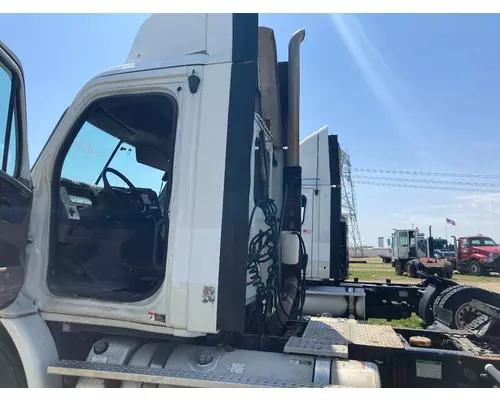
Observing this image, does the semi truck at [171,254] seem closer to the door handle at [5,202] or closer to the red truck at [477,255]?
the door handle at [5,202]

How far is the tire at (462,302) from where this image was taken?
11.4 feet

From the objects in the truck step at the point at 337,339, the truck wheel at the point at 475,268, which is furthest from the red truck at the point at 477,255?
the truck step at the point at 337,339

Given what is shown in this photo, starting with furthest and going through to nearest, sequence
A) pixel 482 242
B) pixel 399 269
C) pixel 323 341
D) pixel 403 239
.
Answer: pixel 403 239 < pixel 399 269 < pixel 482 242 < pixel 323 341

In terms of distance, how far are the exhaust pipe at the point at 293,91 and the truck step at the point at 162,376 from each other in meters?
2.04

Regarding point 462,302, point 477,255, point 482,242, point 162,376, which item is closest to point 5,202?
point 162,376

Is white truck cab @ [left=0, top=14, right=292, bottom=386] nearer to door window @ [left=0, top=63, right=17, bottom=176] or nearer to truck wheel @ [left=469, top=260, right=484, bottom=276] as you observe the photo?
door window @ [left=0, top=63, right=17, bottom=176]

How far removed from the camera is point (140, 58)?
2689 millimetres

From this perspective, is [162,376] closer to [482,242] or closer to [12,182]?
[12,182]

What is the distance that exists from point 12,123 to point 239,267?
1597 mm

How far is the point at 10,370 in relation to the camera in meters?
2.23

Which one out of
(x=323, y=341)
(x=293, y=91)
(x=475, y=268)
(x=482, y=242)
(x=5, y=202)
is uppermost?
(x=293, y=91)

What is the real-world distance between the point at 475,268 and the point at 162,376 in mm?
24737

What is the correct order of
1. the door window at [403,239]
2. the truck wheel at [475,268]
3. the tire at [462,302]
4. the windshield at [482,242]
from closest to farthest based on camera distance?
1. the tire at [462,302]
2. the truck wheel at [475,268]
3. the windshield at [482,242]
4. the door window at [403,239]

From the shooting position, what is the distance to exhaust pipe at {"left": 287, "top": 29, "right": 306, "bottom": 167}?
3.55 metres
